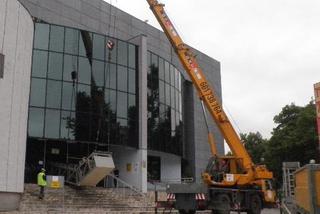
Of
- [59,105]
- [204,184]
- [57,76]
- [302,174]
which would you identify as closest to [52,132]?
[59,105]

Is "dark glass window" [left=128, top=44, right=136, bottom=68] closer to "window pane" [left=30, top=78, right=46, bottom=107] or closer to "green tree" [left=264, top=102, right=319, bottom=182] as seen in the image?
"window pane" [left=30, top=78, right=46, bottom=107]

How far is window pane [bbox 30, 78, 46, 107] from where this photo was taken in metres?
30.9

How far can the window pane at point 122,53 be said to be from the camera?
35781mm

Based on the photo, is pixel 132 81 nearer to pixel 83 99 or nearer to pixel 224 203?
pixel 83 99

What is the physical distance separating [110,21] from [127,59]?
5963mm

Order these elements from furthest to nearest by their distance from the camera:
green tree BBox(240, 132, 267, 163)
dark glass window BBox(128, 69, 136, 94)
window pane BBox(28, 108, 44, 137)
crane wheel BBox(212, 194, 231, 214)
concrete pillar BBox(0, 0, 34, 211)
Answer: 1. green tree BBox(240, 132, 267, 163)
2. dark glass window BBox(128, 69, 136, 94)
3. window pane BBox(28, 108, 44, 137)
4. crane wheel BBox(212, 194, 231, 214)
5. concrete pillar BBox(0, 0, 34, 211)

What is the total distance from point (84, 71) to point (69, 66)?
3.85 feet

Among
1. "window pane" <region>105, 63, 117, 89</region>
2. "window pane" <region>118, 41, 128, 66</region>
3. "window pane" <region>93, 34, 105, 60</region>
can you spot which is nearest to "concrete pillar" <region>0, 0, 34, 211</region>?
"window pane" <region>93, 34, 105, 60</region>

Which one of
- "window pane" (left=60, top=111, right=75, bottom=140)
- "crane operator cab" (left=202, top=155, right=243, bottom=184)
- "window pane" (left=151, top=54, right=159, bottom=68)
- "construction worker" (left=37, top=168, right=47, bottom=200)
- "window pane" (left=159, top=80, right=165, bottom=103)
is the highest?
"window pane" (left=151, top=54, right=159, bottom=68)

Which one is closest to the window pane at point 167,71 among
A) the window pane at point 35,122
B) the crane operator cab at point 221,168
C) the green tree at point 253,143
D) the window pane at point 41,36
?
the window pane at point 41,36

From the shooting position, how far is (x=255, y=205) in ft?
74.2

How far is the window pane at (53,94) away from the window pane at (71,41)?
2672mm

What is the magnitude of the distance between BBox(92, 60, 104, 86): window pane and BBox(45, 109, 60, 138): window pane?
13.2 feet

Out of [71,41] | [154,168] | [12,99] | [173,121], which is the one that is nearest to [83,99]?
[71,41]
